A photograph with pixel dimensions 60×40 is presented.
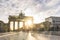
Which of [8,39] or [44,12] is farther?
[44,12]

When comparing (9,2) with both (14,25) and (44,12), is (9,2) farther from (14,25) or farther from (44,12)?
(44,12)

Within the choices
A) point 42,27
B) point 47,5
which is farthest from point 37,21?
point 47,5

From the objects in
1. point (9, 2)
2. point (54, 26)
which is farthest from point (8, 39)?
point (54, 26)

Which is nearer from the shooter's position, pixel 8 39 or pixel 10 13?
pixel 8 39

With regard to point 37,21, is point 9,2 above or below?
above

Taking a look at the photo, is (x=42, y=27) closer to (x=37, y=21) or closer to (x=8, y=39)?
(x=37, y=21)

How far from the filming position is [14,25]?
5949 millimetres

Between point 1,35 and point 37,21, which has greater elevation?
point 37,21

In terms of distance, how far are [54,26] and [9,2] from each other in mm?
1859

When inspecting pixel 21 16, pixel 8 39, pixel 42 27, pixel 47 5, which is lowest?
pixel 8 39

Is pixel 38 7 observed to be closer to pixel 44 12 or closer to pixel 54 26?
pixel 44 12

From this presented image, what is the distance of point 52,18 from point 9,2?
166 centimetres

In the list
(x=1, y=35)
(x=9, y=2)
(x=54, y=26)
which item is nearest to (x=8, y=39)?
(x=1, y=35)

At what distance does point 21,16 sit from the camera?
234 inches
